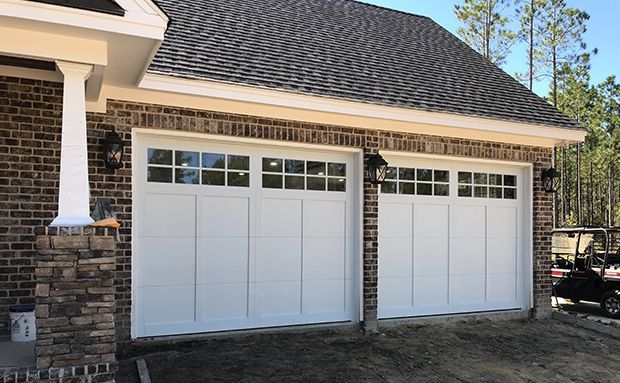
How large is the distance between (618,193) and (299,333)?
111 ft

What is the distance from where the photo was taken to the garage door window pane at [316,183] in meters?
7.27

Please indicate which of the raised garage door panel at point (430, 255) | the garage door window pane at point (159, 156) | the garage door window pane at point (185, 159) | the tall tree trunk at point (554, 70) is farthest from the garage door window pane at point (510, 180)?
the tall tree trunk at point (554, 70)

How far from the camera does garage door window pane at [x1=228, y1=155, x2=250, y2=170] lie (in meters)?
6.77

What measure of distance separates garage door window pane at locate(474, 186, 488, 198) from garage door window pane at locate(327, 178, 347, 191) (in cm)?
247

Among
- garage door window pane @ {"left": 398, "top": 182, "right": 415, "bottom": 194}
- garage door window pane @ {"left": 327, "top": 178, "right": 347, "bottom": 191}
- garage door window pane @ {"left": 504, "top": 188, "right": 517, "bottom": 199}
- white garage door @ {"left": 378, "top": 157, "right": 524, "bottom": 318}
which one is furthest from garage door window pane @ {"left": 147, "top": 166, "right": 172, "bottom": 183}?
garage door window pane @ {"left": 504, "top": 188, "right": 517, "bottom": 199}

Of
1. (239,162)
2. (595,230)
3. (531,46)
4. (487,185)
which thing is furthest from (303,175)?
(531,46)

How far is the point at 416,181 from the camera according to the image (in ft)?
26.4

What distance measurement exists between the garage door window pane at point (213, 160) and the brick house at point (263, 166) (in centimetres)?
2

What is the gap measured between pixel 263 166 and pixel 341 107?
1.31 metres

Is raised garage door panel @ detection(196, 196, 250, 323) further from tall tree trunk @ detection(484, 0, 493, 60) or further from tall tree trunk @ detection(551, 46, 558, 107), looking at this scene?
tall tree trunk @ detection(551, 46, 558, 107)

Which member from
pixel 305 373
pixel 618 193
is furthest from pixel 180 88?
pixel 618 193

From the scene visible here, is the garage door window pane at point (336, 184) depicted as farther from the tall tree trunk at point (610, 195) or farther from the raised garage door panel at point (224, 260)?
the tall tree trunk at point (610, 195)

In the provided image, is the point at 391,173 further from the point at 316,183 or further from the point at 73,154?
the point at 73,154

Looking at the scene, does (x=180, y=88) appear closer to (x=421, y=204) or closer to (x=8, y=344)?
(x=8, y=344)
